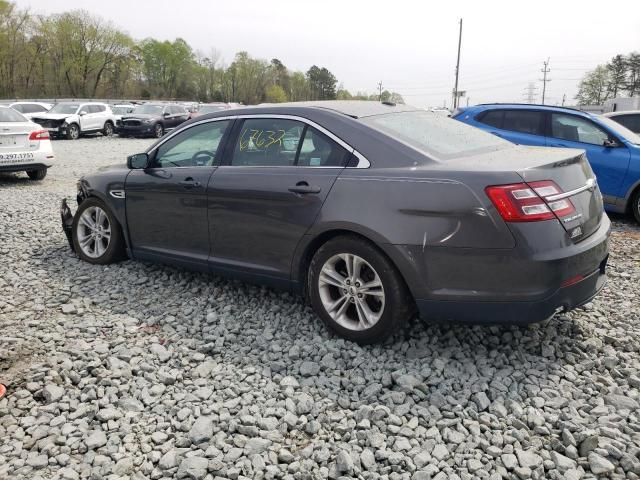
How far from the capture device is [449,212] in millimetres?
3176

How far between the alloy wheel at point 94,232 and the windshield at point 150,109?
73.5 ft

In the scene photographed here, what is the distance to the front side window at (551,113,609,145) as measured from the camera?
7.71 m

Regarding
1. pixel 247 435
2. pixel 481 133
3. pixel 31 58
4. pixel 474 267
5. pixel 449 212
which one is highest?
pixel 31 58

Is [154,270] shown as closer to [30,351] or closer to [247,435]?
[30,351]

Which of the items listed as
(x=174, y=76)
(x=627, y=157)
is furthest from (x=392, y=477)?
(x=174, y=76)

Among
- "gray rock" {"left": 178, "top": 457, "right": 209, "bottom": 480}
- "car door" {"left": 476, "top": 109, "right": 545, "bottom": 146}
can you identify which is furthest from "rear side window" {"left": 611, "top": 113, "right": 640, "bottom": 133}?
"gray rock" {"left": 178, "top": 457, "right": 209, "bottom": 480}

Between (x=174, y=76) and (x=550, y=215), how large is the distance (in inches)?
3734

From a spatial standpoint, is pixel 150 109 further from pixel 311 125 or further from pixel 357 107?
pixel 311 125

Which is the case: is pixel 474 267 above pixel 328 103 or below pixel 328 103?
below

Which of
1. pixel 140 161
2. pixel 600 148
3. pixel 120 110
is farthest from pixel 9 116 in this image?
pixel 120 110

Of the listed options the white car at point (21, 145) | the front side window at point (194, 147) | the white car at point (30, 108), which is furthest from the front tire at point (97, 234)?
the white car at point (30, 108)

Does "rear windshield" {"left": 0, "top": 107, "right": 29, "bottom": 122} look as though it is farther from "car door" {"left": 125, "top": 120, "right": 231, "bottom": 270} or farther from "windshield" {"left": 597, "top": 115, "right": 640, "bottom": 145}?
"windshield" {"left": 597, "top": 115, "right": 640, "bottom": 145}

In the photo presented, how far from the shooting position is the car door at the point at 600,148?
24.6 feet

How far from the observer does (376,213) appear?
3.41 meters
